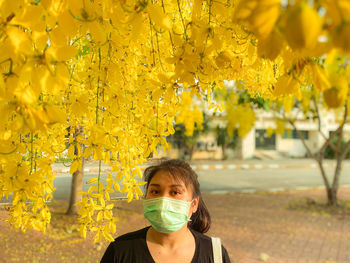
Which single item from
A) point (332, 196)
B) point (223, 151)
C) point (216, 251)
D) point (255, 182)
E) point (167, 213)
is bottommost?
point (255, 182)

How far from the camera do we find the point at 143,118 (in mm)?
1700

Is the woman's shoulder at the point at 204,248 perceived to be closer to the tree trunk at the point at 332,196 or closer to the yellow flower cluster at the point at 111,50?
the yellow flower cluster at the point at 111,50

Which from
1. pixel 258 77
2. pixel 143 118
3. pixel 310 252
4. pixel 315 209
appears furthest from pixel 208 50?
pixel 315 209

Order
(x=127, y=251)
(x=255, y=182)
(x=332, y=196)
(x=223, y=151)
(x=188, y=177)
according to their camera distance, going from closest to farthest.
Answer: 1. (x=127, y=251)
2. (x=188, y=177)
3. (x=332, y=196)
4. (x=255, y=182)
5. (x=223, y=151)

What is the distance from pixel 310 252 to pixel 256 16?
4969 mm

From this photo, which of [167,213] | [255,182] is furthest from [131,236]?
[255,182]

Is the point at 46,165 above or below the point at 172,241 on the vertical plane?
above

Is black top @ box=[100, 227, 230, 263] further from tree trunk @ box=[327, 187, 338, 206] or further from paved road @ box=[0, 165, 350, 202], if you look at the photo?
paved road @ box=[0, 165, 350, 202]

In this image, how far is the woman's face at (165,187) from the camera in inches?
72.5

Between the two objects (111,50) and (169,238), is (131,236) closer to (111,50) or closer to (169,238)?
(169,238)

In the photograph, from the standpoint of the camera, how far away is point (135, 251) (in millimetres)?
1682

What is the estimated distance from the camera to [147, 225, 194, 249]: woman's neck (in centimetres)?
179

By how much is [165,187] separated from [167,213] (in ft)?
0.48

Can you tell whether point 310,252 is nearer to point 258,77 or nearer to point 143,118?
point 258,77
